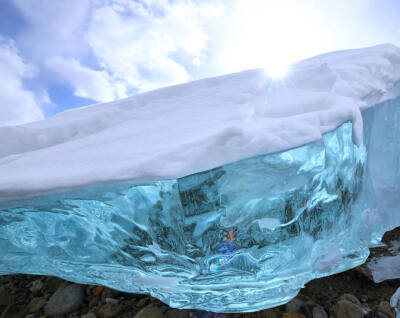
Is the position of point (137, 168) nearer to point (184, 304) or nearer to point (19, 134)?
point (184, 304)

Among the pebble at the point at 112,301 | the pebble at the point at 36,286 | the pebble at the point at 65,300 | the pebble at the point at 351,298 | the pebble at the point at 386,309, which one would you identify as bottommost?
the pebble at the point at 386,309

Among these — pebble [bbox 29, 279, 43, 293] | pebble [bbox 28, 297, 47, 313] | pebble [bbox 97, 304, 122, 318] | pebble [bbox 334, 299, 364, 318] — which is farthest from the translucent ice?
pebble [bbox 29, 279, 43, 293]

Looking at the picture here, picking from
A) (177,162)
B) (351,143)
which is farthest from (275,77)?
(177,162)

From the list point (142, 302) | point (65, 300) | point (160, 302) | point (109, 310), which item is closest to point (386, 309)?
point (160, 302)

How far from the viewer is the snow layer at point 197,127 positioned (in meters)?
0.78

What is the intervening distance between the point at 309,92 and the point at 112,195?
101 cm

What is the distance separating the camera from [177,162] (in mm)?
757

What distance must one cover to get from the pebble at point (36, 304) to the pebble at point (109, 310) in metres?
0.47

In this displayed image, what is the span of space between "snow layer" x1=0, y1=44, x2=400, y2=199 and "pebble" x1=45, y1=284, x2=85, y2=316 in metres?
1.01

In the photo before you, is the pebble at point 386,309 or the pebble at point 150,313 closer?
the pebble at point 386,309

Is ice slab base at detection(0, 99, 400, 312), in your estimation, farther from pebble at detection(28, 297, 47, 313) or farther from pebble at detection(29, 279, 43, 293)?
pebble at detection(29, 279, 43, 293)

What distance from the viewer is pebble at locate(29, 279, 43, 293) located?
71.6 inches

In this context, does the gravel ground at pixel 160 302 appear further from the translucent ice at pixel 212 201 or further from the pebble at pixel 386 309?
the translucent ice at pixel 212 201

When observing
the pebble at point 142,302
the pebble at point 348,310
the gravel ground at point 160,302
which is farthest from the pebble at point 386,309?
the pebble at point 142,302
